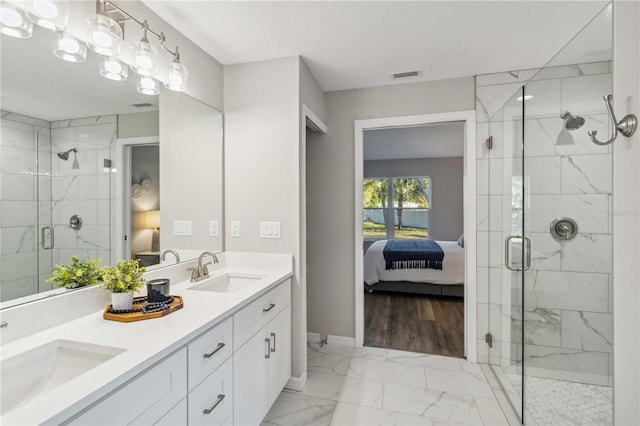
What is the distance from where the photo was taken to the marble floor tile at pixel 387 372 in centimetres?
219

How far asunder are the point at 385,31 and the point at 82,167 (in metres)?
1.86

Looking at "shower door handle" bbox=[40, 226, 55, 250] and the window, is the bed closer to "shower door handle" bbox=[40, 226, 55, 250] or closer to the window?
the window

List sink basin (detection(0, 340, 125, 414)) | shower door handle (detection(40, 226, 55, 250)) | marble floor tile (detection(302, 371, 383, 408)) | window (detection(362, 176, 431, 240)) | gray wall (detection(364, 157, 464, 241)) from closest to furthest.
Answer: sink basin (detection(0, 340, 125, 414)), shower door handle (detection(40, 226, 55, 250)), marble floor tile (detection(302, 371, 383, 408)), gray wall (detection(364, 157, 464, 241)), window (detection(362, 176, 431, 240))

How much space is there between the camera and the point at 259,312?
5.29 ft

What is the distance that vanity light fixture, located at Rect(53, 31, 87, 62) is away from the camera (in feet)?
3.96

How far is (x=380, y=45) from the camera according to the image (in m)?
2.00

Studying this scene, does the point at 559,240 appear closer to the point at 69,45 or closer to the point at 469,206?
the point at 469,206

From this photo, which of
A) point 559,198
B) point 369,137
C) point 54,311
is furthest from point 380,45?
point 369,137

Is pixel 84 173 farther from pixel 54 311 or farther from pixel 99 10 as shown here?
pixel 99 10

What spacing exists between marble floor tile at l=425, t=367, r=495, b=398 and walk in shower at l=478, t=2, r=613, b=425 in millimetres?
148

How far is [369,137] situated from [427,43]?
2.95m

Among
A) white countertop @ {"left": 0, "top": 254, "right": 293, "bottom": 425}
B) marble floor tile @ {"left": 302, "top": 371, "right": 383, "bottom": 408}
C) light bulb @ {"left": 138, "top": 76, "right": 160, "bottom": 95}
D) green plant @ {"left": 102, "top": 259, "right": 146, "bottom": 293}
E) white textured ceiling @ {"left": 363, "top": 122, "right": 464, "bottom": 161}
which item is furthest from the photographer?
white textured ceiling @ {"left": 363, "top": 122, "right": 464, "bottom": 161}

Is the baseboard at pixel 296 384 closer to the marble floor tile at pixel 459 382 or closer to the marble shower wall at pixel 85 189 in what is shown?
the marble floor tile at pixel 459 382

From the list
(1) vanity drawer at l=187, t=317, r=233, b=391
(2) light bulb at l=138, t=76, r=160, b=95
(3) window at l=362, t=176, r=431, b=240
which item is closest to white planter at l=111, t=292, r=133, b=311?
(1) vanity drawer at l=187, t=317, r=233, b=391
